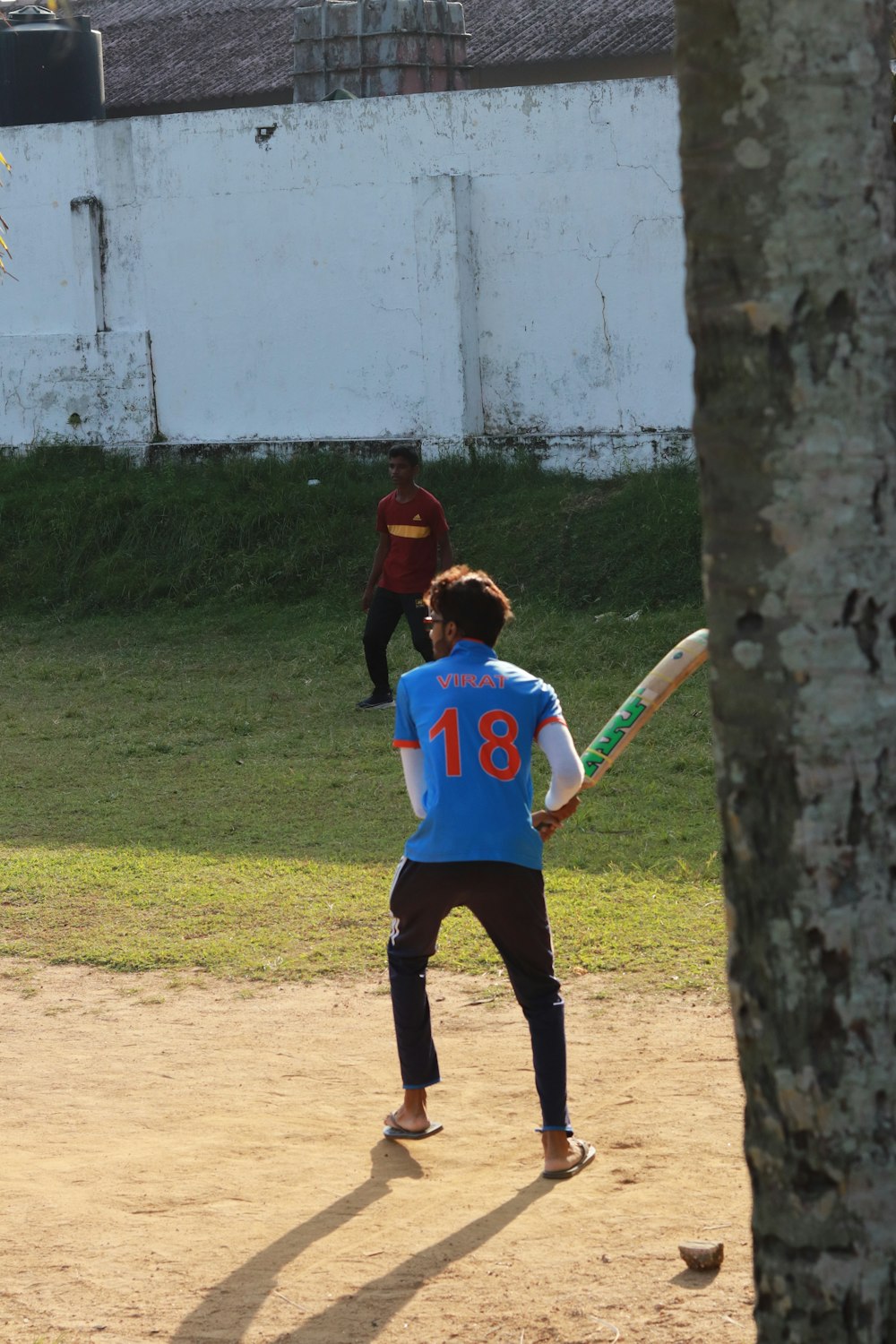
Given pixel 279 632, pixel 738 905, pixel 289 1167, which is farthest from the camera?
pixel 279 632

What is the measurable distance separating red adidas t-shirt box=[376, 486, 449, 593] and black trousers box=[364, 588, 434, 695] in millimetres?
73

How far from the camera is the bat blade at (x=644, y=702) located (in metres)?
4.67

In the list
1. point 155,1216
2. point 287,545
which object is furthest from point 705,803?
point 287,545

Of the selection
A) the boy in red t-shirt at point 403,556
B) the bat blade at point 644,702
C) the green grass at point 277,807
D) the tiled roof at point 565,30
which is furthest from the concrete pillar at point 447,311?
the bat blade at point 644,702

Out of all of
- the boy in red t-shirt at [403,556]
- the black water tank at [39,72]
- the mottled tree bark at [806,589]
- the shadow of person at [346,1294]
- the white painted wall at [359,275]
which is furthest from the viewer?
the black water tank at [39,72]

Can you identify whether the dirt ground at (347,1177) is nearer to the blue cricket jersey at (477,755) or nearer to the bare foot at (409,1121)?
the bare foot at (409,1121)

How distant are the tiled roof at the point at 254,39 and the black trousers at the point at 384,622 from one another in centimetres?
1313

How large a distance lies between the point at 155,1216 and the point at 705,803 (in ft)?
16.5

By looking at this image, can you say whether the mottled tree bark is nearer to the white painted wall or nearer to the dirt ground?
the dirt ground

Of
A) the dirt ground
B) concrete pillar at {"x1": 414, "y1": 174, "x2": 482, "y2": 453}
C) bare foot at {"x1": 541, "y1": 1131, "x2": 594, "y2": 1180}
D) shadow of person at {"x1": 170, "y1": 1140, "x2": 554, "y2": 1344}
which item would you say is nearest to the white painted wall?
concrete pillar at {"x1": 414, "y1": 174, "x2": 482, "y2": 453}

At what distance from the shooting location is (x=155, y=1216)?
175 inches

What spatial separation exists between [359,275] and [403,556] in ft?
21.8

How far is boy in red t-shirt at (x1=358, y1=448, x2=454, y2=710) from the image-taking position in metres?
11.1

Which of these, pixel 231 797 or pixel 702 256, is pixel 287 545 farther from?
pixel 702 256
